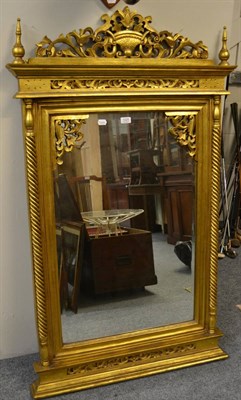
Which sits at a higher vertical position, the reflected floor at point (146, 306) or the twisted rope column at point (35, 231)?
the twisted rope column at point (35, 231)

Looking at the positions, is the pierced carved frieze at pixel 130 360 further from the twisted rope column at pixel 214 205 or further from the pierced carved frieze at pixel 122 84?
the pierced carved frieze at pixel 122 84

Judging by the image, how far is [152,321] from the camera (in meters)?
1.59

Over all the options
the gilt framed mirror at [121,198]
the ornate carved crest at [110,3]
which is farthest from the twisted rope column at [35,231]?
the ornate carved crest at [110,3]

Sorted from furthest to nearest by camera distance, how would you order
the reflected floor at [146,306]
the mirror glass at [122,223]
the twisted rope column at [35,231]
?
the reflected floor at [146,306] → the mirror glass at [122,223] → the twisted rope column at [35,231]

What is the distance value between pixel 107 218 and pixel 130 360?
25.7 inches

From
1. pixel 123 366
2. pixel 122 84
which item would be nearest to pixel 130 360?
pixel 123 366

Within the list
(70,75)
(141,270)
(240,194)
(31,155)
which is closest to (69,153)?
(31,155)

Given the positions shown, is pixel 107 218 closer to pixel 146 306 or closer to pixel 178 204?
pixel 178 204

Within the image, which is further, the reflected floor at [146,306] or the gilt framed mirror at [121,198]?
the reflected floor at [146,306]

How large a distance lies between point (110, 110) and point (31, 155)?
1.17 ft

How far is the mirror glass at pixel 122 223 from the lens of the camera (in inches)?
54.6

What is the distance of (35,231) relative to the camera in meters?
1.33

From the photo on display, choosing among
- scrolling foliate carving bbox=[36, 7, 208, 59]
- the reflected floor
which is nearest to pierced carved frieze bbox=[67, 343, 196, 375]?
the reflected floor

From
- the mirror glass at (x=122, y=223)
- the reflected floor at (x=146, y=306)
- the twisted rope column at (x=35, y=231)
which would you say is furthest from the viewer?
the reflected floor at (x=146, y=306)
